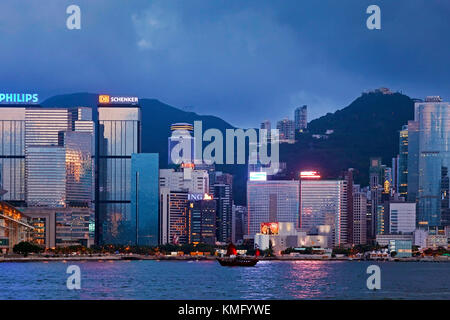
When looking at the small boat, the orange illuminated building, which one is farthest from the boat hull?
the orange illuminated building

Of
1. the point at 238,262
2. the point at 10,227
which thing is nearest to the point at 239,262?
the point at 238,262

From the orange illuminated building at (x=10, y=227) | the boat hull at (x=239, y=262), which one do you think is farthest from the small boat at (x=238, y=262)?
the orange illuminated building at (x=10, y=227)

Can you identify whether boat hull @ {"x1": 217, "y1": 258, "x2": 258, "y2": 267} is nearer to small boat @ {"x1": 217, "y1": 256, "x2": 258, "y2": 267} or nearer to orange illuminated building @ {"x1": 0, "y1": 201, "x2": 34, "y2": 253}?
small boat @ {"x1": 217, "y1": 256, "x2": 258, "y2": 267}

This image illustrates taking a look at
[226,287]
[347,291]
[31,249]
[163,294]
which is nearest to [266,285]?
[226,287]

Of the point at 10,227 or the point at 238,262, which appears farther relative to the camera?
the point at 10,227

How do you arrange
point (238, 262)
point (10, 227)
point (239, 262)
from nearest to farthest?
1. point (239, 262)
2. point (238, 262)
3. point (10, 227)

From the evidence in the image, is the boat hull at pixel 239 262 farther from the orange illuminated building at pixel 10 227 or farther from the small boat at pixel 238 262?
the orange illuminated building at pixel 10 227

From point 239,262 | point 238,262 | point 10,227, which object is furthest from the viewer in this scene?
point 10,227

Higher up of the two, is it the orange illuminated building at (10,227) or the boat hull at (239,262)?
the orange illuminated building at (10,227)

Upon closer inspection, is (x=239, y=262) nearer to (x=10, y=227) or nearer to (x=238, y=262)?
(x=238, y=262)

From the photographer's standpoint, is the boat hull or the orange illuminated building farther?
the orange illuminated building
